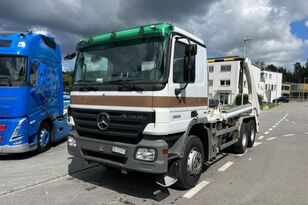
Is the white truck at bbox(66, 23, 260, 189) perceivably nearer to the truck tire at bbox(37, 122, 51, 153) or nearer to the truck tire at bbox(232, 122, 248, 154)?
the truck tire at bbox(37, 122, 51, 153)

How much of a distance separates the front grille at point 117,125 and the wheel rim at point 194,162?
1.18m

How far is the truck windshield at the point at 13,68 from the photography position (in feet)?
23.5

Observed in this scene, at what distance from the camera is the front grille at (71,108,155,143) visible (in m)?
4.57

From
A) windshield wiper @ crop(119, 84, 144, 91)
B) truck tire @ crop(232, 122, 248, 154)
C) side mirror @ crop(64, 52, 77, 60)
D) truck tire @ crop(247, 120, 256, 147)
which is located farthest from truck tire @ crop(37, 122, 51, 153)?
truck tire @ crop(247, 120, 256, 147)

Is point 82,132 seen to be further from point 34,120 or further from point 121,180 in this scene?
point 34,120

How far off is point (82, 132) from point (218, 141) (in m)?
3.12

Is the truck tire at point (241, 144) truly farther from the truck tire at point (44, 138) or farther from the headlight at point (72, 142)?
the truck tire at point (44, 138)

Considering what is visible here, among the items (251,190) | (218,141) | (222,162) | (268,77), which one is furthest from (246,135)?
(268,77)

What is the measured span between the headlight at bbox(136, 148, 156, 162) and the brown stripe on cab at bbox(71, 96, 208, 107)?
0.68 metres

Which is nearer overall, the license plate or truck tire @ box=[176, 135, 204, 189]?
the license plate

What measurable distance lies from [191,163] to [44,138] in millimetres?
4860

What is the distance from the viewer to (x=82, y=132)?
5.41 metres

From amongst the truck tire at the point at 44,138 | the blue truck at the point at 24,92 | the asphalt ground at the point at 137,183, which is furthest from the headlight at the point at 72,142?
the truck tire at the point at 44,138

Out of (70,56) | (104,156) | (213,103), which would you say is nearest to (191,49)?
(104,156)
